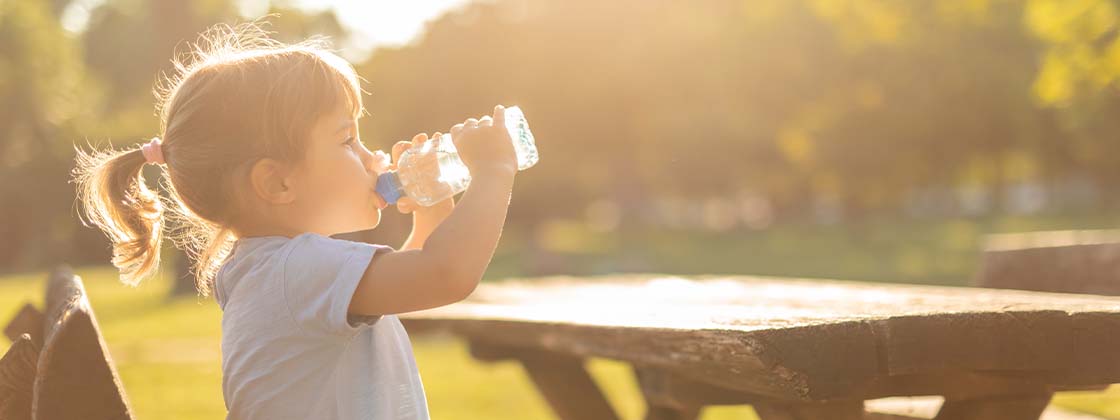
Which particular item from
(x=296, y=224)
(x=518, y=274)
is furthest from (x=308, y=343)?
(x=518, y=274)

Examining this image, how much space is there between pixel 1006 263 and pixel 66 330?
406 cm

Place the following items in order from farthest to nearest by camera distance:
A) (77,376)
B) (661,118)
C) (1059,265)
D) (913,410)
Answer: (661,118)
(1059,265)
(913,410)
(77,376)

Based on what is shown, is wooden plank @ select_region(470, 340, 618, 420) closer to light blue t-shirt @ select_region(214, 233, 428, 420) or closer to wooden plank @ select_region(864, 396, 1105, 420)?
wooden plank @ select_region(864, 396, 1105, 420)

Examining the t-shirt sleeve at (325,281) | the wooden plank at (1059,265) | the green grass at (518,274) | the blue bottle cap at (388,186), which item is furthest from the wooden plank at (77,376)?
the wooden plank at (1059,265)

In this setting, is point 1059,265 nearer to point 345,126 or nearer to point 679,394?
point 679,394

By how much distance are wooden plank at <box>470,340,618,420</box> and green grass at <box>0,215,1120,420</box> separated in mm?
537

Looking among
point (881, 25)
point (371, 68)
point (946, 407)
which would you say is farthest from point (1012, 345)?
point (371, 68)

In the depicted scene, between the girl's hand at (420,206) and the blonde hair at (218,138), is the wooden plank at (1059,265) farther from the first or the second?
the blonde hair at (218,138)

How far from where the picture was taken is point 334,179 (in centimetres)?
256

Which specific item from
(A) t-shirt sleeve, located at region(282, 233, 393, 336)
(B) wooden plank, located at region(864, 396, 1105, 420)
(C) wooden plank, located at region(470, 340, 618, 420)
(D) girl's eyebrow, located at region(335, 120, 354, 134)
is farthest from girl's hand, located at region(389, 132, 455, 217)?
(C) wooden plank, located at region(470, 340, 618, 420)

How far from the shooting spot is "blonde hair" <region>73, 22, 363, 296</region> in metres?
2.48

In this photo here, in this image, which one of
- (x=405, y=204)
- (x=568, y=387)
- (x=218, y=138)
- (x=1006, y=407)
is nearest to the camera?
(x=218, y=138)

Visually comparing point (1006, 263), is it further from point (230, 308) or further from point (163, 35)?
point (163, 35)

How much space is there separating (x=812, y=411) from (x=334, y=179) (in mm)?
1116
